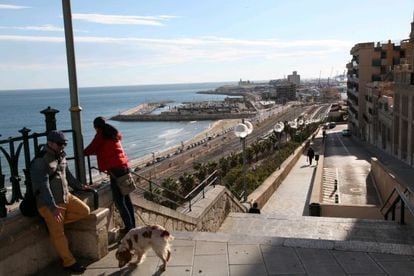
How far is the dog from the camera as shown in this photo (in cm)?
518

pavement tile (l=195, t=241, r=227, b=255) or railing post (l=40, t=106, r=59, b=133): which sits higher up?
railing post (l=40, t=106, r=59, b=133)

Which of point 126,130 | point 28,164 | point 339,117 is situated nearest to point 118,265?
point 28,164

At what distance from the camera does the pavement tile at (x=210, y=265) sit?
5.19 meters

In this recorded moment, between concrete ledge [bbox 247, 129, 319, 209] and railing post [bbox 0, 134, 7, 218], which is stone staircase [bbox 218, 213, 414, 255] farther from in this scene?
railing post [bbox 0, 134, 7, 218]

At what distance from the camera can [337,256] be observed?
571cm

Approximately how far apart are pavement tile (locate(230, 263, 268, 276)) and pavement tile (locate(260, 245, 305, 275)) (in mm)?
83

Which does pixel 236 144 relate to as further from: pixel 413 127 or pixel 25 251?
pixel 25 251

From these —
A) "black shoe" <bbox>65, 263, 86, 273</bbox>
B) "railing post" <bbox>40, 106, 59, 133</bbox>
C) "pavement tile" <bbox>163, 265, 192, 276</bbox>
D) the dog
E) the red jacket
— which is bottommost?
"pavement tile" <bbox>163, 265, 192, 276</bbox>

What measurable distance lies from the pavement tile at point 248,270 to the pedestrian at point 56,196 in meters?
1.77

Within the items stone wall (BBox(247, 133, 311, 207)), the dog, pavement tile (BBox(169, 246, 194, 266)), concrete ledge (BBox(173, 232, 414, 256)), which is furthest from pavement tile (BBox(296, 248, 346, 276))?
stone wall (BBox(247, 133, 311, 207))

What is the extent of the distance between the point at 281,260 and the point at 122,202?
222 centimetres

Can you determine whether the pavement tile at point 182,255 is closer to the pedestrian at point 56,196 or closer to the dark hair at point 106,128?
the pedestrian at point 56,196

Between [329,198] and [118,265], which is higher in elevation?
[118,265]

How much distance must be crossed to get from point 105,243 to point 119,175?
2.89 feet
